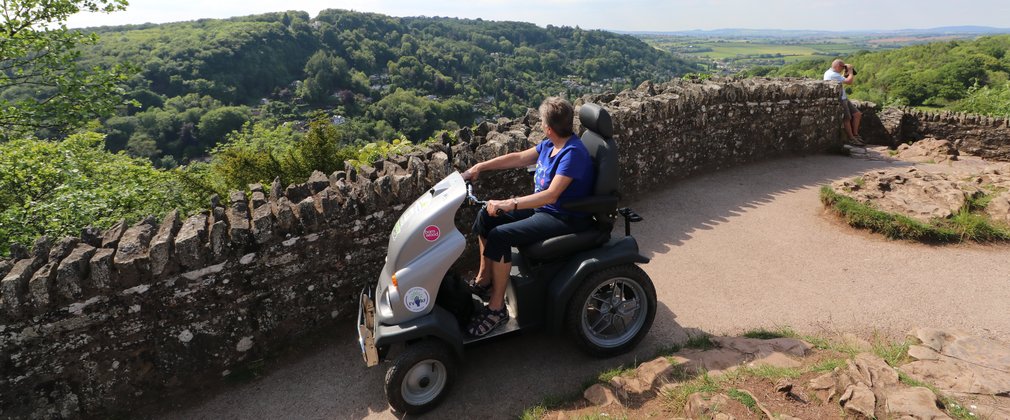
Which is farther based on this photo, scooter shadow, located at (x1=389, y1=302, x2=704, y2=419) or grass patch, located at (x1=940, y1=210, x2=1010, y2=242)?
grass patch, located at (x1=940, y1=210, x2=1010, y2=242)

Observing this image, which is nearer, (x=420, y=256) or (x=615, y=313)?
(x=420, y=256)

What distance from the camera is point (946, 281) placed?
564 centimetres

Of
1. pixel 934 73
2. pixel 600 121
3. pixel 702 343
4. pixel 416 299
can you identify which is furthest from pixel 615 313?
pixel 934 73

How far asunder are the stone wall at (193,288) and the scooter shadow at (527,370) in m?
1.52

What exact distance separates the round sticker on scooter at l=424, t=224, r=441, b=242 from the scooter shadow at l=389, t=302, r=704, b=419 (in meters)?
1.04

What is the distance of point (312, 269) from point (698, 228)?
17.5 ft

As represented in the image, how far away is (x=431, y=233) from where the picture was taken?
376 centimetres

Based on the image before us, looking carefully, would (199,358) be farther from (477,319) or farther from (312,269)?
(477,319)

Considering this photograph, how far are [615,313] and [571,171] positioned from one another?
1.37 m

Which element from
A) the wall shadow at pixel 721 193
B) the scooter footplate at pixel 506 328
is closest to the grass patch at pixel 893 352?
the wall shadow at pixel 721 193

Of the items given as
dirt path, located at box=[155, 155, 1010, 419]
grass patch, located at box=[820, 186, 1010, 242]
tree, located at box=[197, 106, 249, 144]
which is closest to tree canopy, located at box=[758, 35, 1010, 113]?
grass patch, located at box=[820, 186, 1010, 242]

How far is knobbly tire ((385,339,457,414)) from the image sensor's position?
376 centimetres

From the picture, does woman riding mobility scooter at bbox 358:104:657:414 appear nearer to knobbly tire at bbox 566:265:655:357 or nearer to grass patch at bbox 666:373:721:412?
knobbly tire at bbox 566:265:655:357

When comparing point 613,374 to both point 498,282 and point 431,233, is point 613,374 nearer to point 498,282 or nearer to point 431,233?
point 498,282
